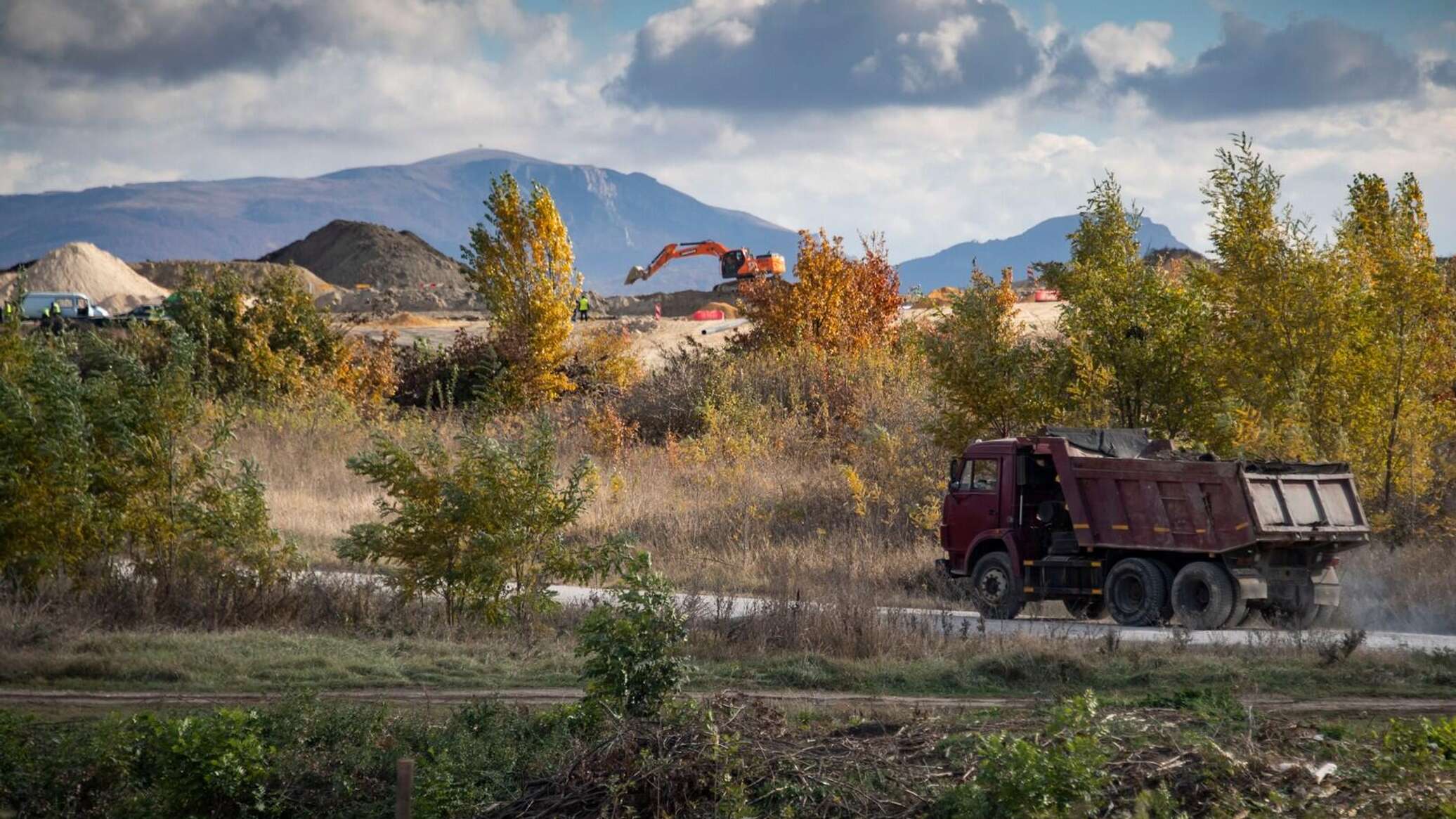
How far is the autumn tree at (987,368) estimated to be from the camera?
20.8 meters

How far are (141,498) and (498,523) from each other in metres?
3.85

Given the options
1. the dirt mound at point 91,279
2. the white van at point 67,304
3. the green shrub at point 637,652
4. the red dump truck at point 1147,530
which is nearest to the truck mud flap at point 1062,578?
the red dump truck at point 1147,530

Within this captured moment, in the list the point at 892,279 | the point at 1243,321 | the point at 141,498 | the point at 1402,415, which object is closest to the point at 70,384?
the point at 141,498

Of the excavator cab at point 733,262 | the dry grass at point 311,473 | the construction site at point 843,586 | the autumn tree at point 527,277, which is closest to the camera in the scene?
the construction site at point 843,586

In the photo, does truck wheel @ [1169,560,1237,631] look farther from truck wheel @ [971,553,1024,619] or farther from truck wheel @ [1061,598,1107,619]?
truck wheel @ [971,553,1024,619]

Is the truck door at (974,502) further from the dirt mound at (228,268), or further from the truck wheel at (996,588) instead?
the dirt mound at (228,268)

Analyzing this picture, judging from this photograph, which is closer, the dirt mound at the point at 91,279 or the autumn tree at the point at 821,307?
the autumn tree at the point at 821,307

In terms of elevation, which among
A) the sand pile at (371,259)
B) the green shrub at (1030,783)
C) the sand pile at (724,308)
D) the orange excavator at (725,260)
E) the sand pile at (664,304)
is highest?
the sand pile at (371,259)

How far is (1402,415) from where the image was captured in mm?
19344

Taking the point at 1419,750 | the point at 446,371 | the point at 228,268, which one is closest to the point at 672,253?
the point at 228,268

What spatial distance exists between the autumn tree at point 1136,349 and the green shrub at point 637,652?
12.3 metres

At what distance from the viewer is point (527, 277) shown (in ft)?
113

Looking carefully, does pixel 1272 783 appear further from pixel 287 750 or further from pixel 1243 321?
pixel 1243 321

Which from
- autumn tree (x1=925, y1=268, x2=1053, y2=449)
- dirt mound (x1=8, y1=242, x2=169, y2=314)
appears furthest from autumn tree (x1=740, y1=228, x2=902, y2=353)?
dirt mound (x1=8, y1=242, x2=169, y2=314)
